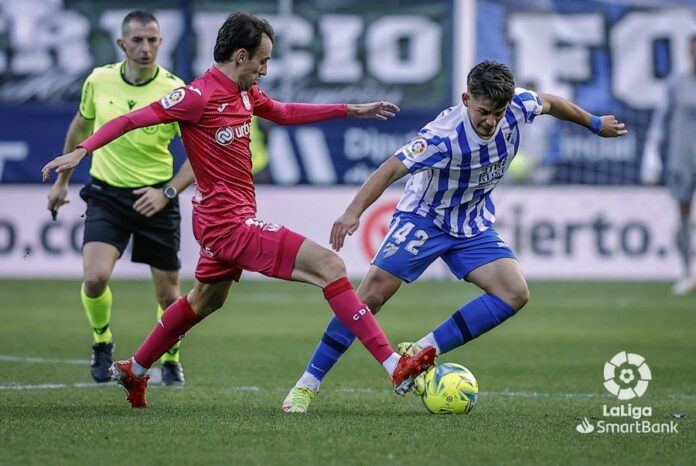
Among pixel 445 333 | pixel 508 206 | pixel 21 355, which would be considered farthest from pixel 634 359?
pixel 508 206

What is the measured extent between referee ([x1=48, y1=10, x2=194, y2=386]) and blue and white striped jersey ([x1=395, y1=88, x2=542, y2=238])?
1.96 metres

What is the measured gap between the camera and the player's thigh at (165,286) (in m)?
8.80

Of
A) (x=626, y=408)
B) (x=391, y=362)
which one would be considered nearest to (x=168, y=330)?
(x=391, y=362)

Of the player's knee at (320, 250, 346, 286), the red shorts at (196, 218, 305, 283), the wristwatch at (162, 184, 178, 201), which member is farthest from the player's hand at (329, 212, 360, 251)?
the wristwatch at (162, 184, 178, 201)

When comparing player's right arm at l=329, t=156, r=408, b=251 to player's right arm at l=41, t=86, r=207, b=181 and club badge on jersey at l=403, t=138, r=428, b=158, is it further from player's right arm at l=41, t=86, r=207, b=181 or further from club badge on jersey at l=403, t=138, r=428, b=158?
player's right arm at l=41, t=86, r=207, b=181

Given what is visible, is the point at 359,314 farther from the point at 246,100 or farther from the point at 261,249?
the point at 246,100

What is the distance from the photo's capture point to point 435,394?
6895mm

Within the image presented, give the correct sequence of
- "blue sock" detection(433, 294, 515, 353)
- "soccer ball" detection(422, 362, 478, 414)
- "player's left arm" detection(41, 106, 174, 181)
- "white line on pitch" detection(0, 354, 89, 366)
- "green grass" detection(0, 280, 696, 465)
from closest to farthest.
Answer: "green grass" detection(0, 280, 696, 465) < "player's left arm" detection(41, 106, 174, 181) < "soccer ball" detection(422, 362, 478, 414) < "blue sock" detection(433, 294, 515, 353) < "white line on pitch" detection(0, 354, 89, 366)

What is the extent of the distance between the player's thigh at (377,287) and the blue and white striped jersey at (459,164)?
420 millimetres

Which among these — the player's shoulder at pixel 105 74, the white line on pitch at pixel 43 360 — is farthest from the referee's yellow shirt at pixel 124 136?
the white line on pitch at pixel 43 360

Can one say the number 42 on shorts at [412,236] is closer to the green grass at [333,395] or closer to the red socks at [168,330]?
the green grass at [333,395]

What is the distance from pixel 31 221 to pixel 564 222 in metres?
7.63

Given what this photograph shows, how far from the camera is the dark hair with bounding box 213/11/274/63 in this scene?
269 inches

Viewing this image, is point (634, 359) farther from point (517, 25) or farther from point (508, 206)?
point (517, 25)
